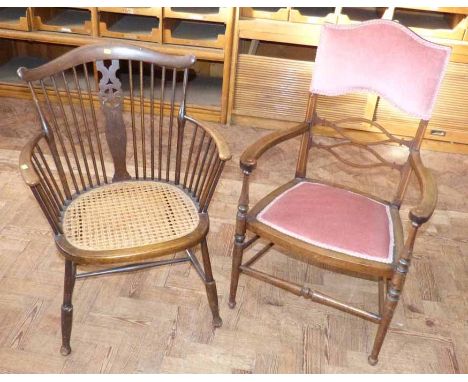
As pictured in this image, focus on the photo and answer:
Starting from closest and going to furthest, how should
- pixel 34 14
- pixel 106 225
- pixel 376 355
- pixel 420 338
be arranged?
pixel 106 225, pixel 376 355, pixel 420 338, pixel 34 14

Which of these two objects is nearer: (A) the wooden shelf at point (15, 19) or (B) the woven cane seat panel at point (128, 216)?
(B) the woven cane seat panel at point (128, 216)

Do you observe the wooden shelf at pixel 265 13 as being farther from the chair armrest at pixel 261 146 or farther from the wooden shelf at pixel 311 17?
the chair armrest at pixel 261 146

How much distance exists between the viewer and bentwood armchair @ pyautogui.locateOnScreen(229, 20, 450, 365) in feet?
5.49

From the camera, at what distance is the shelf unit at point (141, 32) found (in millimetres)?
3143

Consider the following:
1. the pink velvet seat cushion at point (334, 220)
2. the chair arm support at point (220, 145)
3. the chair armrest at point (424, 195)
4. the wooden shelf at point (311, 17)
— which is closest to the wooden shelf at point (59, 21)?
the wooden shelf at point (311, 17)

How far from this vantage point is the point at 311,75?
319 centimetres

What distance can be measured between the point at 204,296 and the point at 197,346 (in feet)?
0.84

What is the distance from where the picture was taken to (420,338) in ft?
6.47

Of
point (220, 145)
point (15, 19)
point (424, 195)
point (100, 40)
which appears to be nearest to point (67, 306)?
point (220, 145)

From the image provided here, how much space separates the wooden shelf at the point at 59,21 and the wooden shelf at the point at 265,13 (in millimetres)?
991

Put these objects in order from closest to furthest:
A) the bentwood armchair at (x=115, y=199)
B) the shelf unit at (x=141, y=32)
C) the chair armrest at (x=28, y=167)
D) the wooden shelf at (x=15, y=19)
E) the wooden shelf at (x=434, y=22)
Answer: the chair armrest at (x=28, y=167), the bentwood armchair at (x=115, y=199), the wooden shelf at (x=434, y=22), the shelf unit at (x=141, y=32), the wooden shelf at (x=15, y=19)

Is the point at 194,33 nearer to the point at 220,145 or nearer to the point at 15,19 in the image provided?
the point at 15,19
